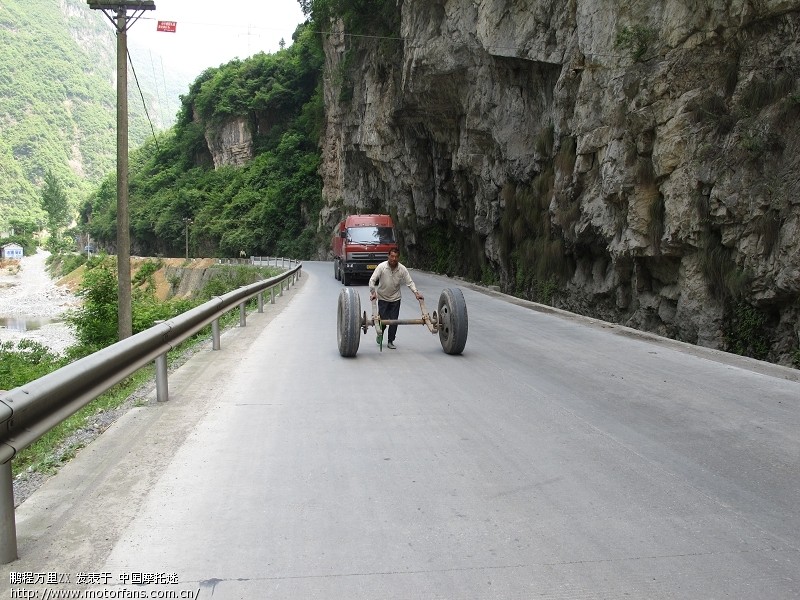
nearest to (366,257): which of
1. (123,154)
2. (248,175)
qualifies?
(123,154)

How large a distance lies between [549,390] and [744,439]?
7.37 ft

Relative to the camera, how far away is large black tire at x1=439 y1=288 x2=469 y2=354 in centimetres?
993

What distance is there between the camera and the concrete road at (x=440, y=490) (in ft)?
11.3

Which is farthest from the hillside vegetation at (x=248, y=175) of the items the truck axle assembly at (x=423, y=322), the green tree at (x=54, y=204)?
the truck axle assembly at (x=423, y=322)

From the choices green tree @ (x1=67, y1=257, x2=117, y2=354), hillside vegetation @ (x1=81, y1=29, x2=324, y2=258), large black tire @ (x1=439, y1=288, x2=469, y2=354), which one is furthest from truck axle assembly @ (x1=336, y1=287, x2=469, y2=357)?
hillside vegetation @ (x1=81, y1=29, x2=324, y2=258)

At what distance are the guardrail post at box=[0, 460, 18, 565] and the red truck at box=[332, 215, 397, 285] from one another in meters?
25.0

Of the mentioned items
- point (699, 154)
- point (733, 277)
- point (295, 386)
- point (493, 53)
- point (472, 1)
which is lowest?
point (295, 386)

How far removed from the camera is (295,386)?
26.2 ft

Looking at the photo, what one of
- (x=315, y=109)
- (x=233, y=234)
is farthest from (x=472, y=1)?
(x=233, y=234)

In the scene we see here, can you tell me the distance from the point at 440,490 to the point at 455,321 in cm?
550

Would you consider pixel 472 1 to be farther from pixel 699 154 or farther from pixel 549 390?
pixel 549 390

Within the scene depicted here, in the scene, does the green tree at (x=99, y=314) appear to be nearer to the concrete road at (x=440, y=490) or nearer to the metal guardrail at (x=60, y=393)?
the concrete road at (x=440, y=490)

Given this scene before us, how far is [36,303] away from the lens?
62625mm

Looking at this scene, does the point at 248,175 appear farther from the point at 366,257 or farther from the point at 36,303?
the point at 366,257
